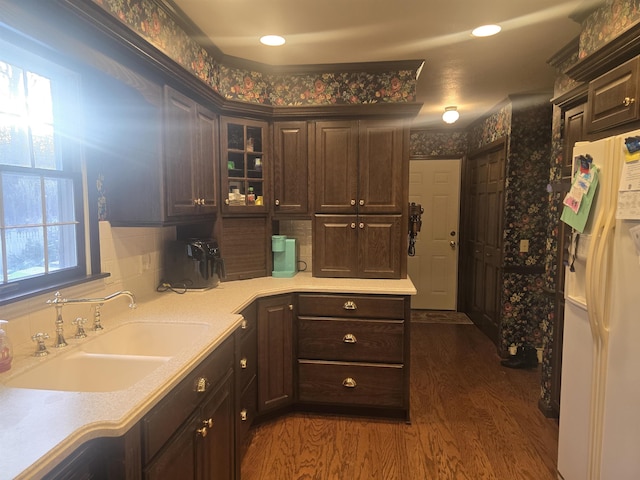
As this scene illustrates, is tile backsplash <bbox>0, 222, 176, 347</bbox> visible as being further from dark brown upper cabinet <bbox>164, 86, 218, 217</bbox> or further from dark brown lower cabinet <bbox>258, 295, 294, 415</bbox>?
dark brown lower cabinet <bbox>258, 295, 294, 415</bbox>

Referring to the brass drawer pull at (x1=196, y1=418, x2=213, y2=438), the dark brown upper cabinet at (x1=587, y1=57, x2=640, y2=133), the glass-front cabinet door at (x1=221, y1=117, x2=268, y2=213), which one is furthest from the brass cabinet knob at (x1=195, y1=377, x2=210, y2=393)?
the dark brown upper cabinet at (x1=587, y1=57, x2=640, y2=133)

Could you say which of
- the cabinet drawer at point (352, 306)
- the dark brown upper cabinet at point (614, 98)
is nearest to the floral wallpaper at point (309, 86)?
the dark brown upper cabinet at point (614, 98)

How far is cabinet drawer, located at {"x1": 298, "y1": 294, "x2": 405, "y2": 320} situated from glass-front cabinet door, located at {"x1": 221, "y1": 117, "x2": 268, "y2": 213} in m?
0.78

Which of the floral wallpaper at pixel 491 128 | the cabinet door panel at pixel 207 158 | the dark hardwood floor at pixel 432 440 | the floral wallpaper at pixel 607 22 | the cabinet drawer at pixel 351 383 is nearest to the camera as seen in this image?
the floral wallpaper at pixel 607 22

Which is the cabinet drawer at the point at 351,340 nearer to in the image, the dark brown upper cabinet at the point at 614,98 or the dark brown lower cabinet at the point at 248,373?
the dark brown lower cabinet at the point at 248,373

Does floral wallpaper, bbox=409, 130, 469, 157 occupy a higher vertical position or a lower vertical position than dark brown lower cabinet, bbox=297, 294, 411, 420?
higher

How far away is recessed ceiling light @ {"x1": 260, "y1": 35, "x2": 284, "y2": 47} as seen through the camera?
2.48 meters

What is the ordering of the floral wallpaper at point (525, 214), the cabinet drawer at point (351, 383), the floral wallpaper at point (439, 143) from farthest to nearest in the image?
1. the floral wallpaper at point (439, 143)
2. the floral wallpaper at point (525, 214)
3. the cabinet drawer at point (351, 383)

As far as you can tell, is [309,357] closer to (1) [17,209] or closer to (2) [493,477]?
(2) [493,477]

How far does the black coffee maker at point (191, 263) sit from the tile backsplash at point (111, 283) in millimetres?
68

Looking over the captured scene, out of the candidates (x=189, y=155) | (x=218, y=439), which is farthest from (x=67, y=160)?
(x=218, y=439)

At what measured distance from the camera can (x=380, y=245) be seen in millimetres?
2926

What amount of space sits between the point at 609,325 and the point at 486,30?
179cm

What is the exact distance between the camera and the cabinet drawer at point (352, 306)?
2660 mm
